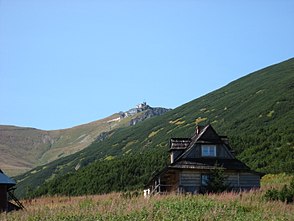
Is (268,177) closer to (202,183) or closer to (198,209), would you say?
(202,183)

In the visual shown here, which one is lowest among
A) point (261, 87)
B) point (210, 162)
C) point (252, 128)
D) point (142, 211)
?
point (142, 211)

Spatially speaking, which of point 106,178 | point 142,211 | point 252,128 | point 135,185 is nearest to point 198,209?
point 142,211

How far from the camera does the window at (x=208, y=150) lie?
129 feet

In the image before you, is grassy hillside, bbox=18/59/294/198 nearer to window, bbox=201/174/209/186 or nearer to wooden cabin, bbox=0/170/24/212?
window, bbox=201/174/209/186

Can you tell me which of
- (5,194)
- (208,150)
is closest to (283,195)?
(208,150)

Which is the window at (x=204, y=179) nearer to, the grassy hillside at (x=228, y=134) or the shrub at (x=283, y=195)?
the grassy hillside at (x=228, y=134)

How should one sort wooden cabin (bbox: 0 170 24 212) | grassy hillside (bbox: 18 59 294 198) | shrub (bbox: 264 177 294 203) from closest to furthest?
shrub (bbox: 264 177 294 203) < wooden cabin (bbox: 0 170 24 212) < grassy hillside (bbox: 18 59 294 198)

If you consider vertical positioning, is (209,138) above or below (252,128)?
below

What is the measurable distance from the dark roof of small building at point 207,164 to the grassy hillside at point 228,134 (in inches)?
382

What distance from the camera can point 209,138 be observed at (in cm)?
3988

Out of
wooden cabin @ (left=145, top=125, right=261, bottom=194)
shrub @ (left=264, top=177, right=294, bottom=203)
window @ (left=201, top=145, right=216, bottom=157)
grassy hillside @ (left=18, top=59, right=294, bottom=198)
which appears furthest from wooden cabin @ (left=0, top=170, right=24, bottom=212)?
grassy hillside @ (left=18, top=59, right=294, bottom=198)

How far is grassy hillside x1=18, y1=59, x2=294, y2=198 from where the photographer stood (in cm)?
5809

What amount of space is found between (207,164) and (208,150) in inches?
58.7

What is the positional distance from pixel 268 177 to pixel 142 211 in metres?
31.8
